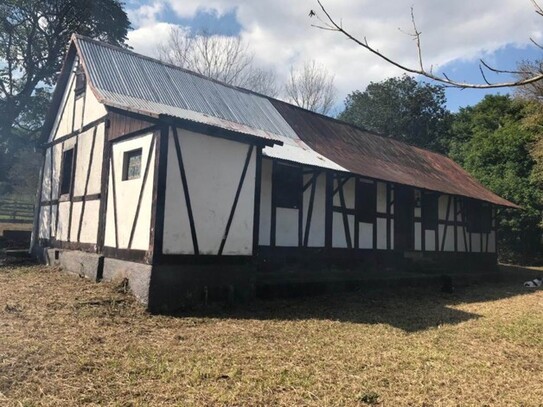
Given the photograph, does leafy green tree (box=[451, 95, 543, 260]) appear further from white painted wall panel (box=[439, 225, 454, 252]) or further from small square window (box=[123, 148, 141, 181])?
small square window (box=[123, 148, 141, 181])

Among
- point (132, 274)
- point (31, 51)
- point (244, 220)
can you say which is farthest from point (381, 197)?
point (31, 51)

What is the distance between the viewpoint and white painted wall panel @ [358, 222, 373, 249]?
12047 mm


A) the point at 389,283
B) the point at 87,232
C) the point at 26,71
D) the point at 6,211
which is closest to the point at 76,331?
the point at 87,232

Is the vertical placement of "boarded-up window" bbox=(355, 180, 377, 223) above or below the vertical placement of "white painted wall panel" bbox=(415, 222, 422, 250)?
above

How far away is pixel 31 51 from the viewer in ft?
68.2

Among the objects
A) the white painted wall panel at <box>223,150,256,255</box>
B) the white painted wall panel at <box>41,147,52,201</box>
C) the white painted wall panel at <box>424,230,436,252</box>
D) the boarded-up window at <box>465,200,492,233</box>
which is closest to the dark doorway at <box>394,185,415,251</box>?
the white painted wall panel at <box>424,230,436,252</box>

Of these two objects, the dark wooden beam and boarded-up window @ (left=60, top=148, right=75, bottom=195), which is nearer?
the dark wooden beam

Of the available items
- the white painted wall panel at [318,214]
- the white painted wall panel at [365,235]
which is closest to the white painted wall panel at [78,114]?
the white painted wall panel at [318,214]

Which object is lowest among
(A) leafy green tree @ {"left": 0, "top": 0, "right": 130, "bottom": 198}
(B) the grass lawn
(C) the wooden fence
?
(B) the grass lawn

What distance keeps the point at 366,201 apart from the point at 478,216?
715 cm

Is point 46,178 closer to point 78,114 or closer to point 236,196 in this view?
point 78,114

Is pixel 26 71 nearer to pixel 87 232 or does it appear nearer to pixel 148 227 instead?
pixel 87 232

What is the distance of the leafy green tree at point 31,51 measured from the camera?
20062 mm

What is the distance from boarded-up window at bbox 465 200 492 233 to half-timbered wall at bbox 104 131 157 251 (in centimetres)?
1304
